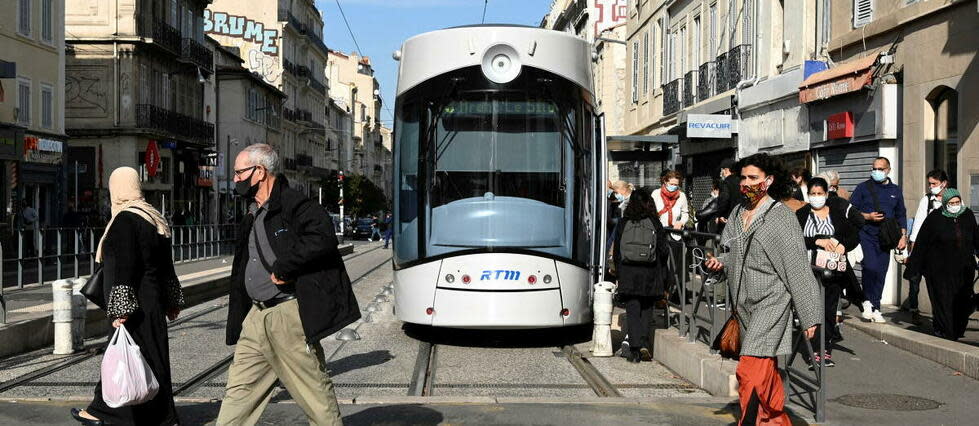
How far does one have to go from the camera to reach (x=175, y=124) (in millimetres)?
48656

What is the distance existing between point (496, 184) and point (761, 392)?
5.53 m

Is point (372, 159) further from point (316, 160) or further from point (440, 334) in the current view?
point (440, 334)

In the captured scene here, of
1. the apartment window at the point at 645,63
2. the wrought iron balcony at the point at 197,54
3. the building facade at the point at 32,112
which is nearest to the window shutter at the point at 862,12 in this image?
the apartment window at the point at 645,63

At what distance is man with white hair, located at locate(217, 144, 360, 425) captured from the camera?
225 inches

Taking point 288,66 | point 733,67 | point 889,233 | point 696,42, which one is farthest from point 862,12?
point 288,66

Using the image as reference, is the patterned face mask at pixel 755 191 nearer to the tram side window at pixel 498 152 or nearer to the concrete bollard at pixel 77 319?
the tram side window at pixel 498 152

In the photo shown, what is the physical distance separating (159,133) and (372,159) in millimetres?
97791

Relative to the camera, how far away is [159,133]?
45781 millimetres

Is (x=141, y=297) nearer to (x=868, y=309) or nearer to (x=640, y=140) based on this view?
(x=868, y=309)

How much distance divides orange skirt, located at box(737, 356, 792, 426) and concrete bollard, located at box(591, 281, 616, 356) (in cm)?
466

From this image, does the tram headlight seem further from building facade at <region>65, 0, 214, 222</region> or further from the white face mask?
building facade at <region>65, 0, 214, 222</region>

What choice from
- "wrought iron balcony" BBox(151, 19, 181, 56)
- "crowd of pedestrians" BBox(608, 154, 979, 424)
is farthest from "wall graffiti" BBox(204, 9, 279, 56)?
"crowd of pedestrians" BBox(608, 154, 979, 424)

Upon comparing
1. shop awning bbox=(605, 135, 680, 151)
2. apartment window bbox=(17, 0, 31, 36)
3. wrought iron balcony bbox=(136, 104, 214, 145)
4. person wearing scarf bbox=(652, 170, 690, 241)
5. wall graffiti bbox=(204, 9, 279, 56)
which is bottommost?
person wearing scarf bbox=(652, 170, 690, 241)

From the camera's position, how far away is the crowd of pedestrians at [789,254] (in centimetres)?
624
